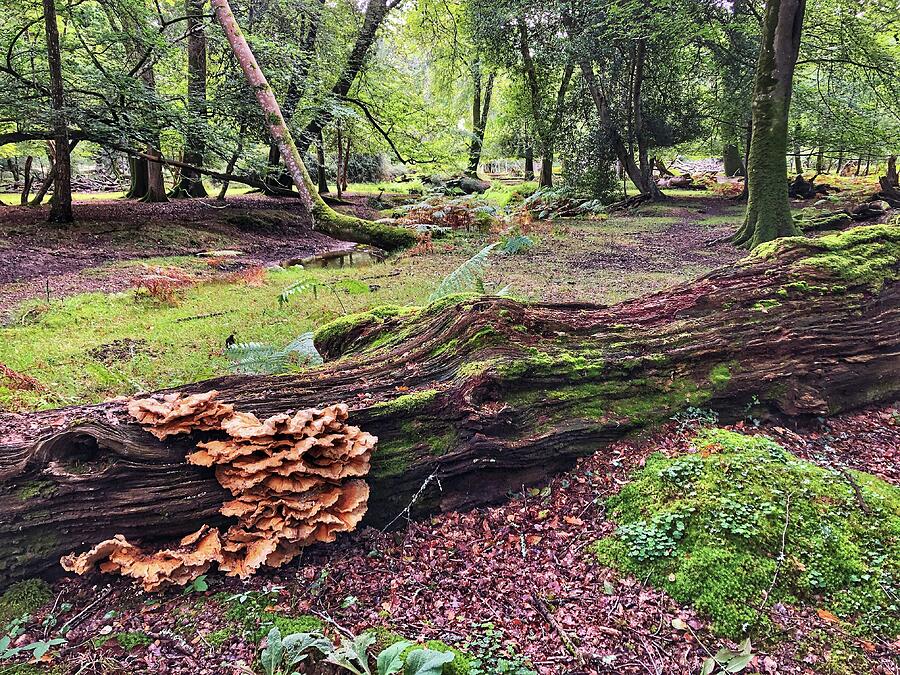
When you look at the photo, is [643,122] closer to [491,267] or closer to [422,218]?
[422,218]

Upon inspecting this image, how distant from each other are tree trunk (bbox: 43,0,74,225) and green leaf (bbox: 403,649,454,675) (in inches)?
519

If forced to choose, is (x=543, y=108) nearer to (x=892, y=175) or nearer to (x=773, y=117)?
(x=892, y=175)

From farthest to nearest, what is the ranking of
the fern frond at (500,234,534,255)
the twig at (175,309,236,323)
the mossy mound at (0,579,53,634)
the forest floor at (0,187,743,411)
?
the fern frond at (500,234,534,255)
the twig at (175,309,236,323)
the forest floor at (0,187,743,411)
the mossy mound at (0,579,53,634)

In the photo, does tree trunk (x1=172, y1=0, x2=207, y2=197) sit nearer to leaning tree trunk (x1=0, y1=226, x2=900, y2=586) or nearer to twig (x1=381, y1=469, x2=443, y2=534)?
leaning tree trunk (x1=0, y1=226, x2=900, y2=586)

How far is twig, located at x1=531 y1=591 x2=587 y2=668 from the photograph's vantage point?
2072 mm

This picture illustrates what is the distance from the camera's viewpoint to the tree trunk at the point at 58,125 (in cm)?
1057

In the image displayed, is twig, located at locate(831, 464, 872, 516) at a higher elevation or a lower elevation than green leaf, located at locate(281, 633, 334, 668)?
higher

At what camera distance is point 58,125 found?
10.7 meters

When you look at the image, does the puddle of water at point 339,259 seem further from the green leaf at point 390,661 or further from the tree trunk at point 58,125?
the green leaf at point 390,661

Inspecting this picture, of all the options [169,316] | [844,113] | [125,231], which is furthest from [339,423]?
[844,113]

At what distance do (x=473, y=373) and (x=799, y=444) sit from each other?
7.74ft

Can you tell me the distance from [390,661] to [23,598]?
170 cm

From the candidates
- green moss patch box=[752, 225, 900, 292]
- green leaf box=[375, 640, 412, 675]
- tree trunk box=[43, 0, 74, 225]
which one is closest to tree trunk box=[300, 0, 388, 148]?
tree trunk box=[43, 0, 74, 225]

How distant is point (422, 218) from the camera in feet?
51.5
